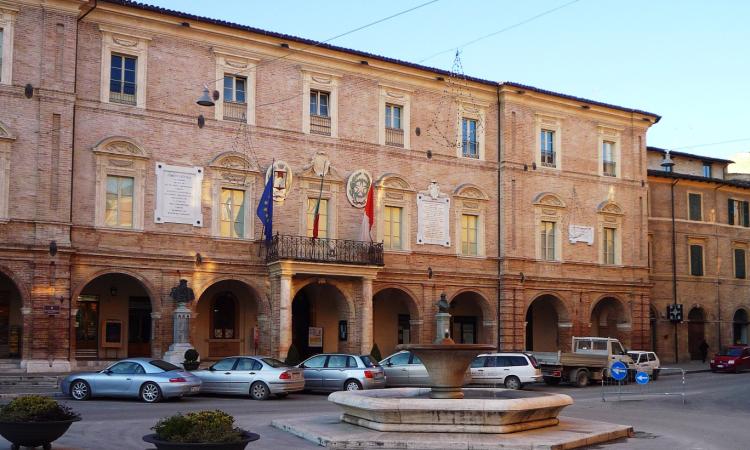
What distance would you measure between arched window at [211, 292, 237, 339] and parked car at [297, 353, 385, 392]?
6.91 metres

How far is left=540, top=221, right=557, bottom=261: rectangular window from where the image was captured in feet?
133

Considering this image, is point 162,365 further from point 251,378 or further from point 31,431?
point 31,431

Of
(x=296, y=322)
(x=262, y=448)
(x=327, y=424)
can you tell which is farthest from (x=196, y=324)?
(x=262, y=448)

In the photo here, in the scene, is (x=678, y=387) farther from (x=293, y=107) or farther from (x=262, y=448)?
(x=262, y=448)

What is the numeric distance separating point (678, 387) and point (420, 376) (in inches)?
413

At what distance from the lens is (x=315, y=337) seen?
1406 inches

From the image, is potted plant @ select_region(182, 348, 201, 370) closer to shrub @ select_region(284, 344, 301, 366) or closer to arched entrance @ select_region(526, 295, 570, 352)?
shrub @ select_region(284, 344, 301, 366)

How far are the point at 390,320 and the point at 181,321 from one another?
1139cm

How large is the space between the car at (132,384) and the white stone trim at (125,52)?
11.0 meters

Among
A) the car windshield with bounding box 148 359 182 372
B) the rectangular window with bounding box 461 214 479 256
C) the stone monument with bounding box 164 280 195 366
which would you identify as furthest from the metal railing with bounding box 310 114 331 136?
the car windshield with bounding box 148 359 182 372

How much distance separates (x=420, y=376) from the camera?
1141 inches

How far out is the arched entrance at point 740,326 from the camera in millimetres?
51781

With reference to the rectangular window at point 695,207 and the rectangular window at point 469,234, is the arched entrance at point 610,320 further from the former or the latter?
the rectangular window at point 695,207

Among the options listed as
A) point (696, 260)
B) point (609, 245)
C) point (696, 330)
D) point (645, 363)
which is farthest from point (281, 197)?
point (696, 330)
